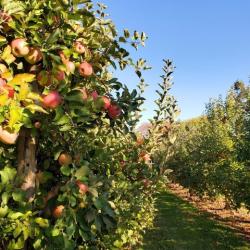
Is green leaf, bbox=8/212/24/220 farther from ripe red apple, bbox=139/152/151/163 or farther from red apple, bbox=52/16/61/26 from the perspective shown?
ripe red apple, bbox=139/152/151/163

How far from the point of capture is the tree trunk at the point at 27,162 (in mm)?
2428

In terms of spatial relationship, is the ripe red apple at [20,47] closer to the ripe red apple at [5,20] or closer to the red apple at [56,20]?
the ripe red apple at [5,20]

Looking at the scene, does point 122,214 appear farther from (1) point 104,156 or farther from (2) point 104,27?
(2) point 104,27

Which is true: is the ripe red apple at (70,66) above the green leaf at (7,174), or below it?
above

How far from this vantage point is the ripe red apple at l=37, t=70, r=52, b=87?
2311 millimetres

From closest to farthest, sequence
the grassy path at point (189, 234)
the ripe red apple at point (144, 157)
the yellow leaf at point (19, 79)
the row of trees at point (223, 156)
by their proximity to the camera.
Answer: the yellow leaf at point (19, 79)
the ripe red apple at point (144, 157)
the grassy path at point (189, 234)
the row of trees at point (223, 156)

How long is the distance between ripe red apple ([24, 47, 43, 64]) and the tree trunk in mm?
467

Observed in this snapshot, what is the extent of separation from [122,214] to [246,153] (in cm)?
835

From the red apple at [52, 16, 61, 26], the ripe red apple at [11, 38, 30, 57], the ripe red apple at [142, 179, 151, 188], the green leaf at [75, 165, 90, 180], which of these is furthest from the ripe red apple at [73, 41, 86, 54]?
the ripe red apple at [142, 179, 151, 188]

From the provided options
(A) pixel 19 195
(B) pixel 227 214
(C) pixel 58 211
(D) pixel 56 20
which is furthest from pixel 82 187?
(B) pixel 227 214

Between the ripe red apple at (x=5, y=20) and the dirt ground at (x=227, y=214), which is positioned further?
the dirt ground at (x=227, y=214)

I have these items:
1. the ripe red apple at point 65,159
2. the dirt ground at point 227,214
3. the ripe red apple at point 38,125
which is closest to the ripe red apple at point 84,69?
the ripe red apple at point 38,125

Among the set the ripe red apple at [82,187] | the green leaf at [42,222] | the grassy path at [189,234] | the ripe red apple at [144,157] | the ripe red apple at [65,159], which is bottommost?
the grassy path at [189,234]

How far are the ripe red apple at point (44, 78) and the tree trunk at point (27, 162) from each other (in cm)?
35
